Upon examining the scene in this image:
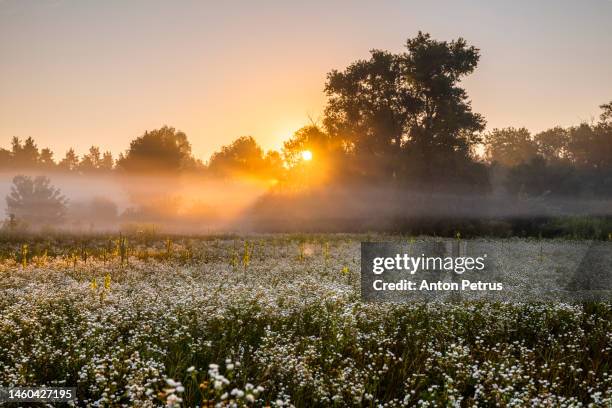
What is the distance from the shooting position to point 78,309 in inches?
357

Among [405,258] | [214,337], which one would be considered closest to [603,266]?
[405,258]

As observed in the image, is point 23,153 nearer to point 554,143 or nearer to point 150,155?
point 150,155

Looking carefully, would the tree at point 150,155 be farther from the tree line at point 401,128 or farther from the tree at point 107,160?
the tree at point 107,160

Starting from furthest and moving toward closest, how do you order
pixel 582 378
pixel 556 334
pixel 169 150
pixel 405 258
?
pixel 169 150
pixel 405 258
pixel 556 334
pixel 582 378

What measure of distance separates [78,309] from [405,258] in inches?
428

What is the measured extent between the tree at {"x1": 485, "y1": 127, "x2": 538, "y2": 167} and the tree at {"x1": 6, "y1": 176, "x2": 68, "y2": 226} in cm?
8816

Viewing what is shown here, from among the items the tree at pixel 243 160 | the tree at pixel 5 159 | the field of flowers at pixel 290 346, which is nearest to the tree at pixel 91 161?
the tree at pixel 5 159

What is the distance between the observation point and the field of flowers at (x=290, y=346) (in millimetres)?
5852

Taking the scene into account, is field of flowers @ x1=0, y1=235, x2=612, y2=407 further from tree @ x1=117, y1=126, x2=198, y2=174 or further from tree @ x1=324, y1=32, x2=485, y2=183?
tree @ x1=117, y1=126, x2=198, y2=174

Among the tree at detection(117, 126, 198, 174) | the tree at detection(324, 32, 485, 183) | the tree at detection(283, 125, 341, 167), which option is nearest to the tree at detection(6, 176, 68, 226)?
the tree at detection(117, 126, 198, 174)

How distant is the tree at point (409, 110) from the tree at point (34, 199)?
44.9 metres

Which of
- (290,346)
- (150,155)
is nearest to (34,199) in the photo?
(150,155)

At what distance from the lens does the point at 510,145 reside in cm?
11462

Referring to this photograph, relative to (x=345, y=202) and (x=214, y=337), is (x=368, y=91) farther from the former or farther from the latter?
(x=214, y=337)
